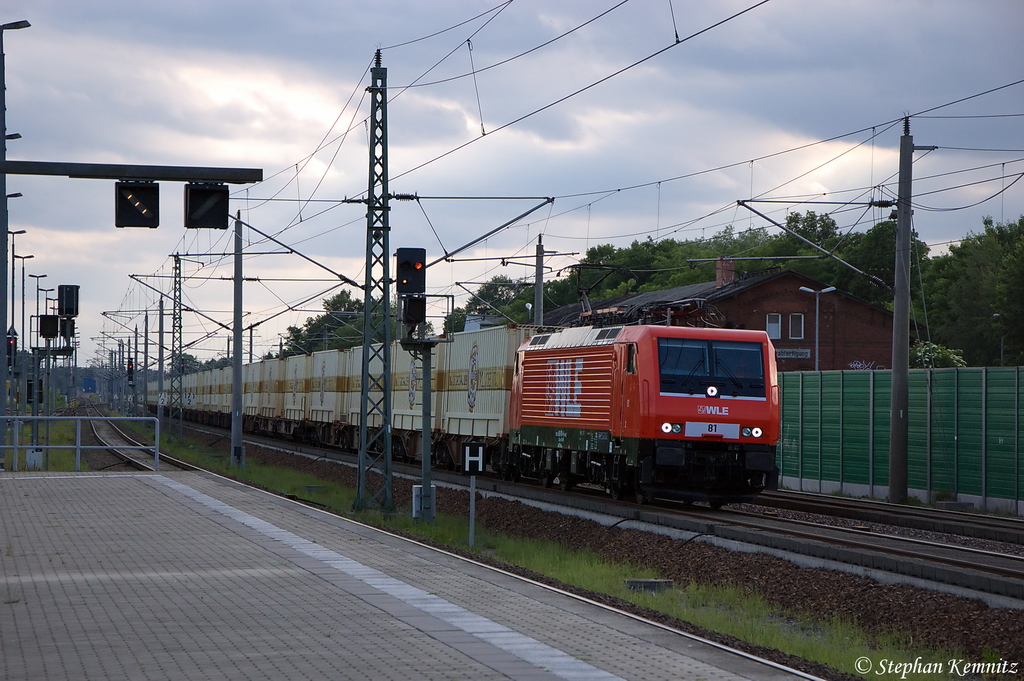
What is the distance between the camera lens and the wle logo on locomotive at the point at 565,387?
2228 centimetres

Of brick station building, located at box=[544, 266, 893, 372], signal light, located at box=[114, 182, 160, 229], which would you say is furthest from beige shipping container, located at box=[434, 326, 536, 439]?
brick station building, located at box=[544, 266, 893, 372]

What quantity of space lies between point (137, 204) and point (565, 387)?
→ 9539 mm

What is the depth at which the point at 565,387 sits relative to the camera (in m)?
23.0

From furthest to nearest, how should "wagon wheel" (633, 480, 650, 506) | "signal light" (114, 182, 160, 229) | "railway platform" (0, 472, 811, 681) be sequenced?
"wagon wheel" (633, 480, 650, 506), "signal light" (114, 182, 160, 229), "railway platform" (0, 472, 811, 681)

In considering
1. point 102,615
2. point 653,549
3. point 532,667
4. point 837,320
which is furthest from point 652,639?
point 837,320

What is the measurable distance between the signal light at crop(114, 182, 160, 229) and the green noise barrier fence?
15.6 metres

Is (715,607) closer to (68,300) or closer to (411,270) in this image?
(411,270)

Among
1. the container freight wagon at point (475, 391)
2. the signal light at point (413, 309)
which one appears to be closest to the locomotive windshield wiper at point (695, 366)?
the signal light at point (413, 309)

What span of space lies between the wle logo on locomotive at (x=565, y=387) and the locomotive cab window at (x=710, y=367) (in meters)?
3.07

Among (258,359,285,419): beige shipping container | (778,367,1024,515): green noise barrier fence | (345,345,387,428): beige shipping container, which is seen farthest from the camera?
(258,359,285,419): beige shipping container

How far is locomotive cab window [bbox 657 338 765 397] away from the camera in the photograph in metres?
19.3

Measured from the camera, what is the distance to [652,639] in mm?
9039

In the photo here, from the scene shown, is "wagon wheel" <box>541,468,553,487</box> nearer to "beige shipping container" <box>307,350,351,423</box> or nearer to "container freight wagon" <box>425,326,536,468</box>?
"container freight wagon" <box>425,326,536,468</box>

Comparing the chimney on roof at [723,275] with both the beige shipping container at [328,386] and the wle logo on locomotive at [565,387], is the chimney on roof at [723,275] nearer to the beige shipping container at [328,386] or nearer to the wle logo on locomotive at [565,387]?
the beige shipping container at [328,386]
